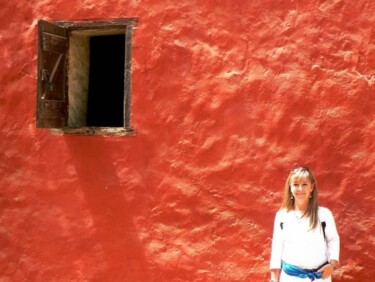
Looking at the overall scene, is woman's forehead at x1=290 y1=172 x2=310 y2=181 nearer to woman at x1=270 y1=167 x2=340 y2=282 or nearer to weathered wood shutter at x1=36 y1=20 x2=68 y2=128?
woman at x1=270 y1=167 x2=340 y2=282

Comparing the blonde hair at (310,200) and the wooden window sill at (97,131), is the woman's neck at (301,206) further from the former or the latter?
the wooden window sill at (97,131)

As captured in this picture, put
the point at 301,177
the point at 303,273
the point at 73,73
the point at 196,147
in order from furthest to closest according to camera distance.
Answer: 1. the point at 73,73
2. the point at 196,147
3. the point at 301,177
4. the point at 303,273

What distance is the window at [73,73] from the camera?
5.13 m

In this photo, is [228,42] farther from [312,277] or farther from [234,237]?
[312,277]

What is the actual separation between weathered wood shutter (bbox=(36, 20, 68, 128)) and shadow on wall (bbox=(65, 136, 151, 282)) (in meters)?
0.30

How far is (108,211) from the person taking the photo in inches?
208

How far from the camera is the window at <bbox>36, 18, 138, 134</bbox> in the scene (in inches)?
202

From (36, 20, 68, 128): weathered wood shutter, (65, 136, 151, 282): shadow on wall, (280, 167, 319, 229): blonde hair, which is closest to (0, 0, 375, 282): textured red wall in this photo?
(65, 136, 151, 282): shadow on wall

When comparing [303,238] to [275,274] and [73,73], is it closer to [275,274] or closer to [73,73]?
[275,274]

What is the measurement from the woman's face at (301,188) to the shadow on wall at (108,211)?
1589 mm

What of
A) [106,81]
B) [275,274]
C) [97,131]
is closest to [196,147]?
[97,131]

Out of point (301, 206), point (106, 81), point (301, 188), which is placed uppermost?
point (106, 81)

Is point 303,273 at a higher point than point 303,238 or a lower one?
lower

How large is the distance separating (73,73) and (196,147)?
141 centimetres
